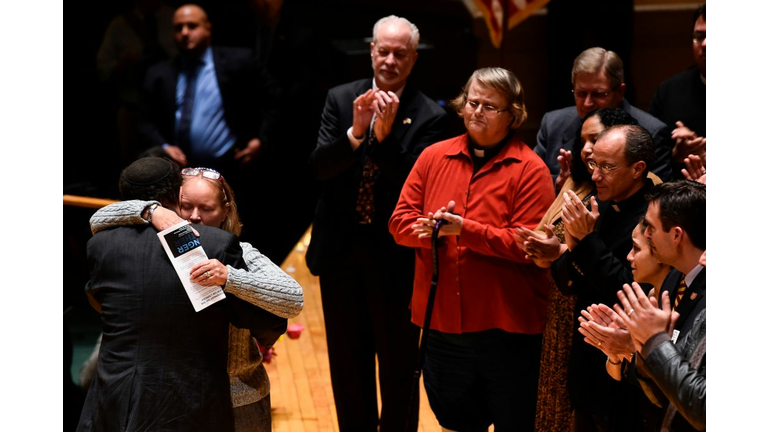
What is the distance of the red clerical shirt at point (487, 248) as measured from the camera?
3.16 m

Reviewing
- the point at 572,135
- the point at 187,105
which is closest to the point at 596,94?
the point at 572,135

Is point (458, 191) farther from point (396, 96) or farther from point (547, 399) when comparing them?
point (547, 399)

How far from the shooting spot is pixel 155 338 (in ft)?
8.37

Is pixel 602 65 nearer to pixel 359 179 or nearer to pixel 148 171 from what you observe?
pixel 359 179

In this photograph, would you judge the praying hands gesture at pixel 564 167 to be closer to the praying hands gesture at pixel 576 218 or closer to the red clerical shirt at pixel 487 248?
the red clerical shirt at pixel 487 248

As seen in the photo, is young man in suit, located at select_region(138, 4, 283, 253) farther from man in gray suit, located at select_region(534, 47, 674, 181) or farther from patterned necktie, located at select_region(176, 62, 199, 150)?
man in gray suit, located at select_region(534, 47, 674, 181)

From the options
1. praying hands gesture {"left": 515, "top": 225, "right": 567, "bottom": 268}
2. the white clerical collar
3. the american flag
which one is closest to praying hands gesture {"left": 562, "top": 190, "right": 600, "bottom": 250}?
praying hands gesture {"left": 515, "top": 225, "right": 567, "bottom": 268}

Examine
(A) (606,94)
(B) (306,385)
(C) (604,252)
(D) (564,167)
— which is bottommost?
(B) (306,385)

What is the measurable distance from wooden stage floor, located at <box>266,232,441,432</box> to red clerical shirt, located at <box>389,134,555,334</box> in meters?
1.06

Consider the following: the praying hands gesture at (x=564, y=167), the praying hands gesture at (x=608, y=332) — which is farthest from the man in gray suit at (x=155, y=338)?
the praying hands gesture at (x=564, y=167)

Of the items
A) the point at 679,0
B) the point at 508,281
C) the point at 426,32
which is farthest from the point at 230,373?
the point at 679,0

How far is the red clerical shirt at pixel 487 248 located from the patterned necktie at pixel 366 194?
→ 39 centimetres

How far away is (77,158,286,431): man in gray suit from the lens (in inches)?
100

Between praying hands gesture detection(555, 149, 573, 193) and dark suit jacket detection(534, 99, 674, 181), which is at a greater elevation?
dark suit jacket detection(534, 99, 674, 181)
